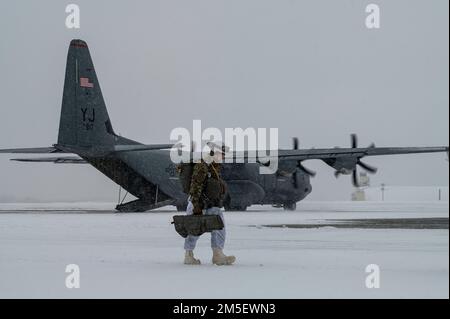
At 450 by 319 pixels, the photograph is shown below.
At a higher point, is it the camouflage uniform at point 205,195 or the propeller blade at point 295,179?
the propeller blade at point 295,179

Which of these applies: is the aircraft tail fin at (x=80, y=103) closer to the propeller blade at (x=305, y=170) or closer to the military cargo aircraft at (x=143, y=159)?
the military cargo aircraft at (x=143, y=159)

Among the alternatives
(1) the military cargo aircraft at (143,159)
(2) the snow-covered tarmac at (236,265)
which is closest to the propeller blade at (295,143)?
(1) the military cargo aircraft at (143,159)

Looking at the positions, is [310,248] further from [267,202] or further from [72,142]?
[267,202]

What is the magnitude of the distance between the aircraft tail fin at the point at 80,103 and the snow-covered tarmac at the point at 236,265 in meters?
14.6

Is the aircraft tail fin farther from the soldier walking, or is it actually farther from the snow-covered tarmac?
the soldier walking

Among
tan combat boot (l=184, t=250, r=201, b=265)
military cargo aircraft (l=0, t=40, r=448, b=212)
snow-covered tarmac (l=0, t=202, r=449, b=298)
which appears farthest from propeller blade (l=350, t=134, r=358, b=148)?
tan combat boot (l=184, t=250, r=201, b=265)

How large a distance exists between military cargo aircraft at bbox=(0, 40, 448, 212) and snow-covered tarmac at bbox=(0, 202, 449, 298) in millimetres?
14862

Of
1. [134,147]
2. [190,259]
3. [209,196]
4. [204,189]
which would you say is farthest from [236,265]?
[134,147]

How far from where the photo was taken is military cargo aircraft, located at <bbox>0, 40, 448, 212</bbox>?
34812 mm

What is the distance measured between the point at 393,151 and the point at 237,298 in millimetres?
33074

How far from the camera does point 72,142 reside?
34.9 metres

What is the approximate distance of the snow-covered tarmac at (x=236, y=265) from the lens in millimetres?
9398

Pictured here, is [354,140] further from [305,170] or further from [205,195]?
[205,195]
